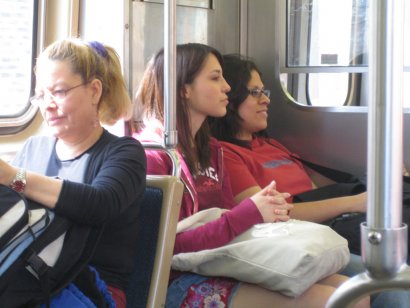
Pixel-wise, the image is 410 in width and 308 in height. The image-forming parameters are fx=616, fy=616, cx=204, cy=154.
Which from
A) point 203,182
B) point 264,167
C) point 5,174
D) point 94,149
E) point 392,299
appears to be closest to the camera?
point 5,174

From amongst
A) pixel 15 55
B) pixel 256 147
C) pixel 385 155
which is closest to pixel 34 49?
pixel 15 55

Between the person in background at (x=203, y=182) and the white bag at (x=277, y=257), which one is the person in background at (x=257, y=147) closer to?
the person in background at (x=203, y=182)

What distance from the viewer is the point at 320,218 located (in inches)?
99.6

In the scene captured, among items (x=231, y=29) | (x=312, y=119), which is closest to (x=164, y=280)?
(x=312, y=119)

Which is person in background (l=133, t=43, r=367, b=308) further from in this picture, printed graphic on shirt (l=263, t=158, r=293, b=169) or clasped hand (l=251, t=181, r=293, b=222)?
printed graphic on shirt (l=263, t=158, r=293, b=169)

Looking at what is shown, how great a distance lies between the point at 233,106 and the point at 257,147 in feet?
0.73

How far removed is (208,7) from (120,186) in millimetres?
1623

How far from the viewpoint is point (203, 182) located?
86.8 inches

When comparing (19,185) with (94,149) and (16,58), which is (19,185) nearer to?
(94,149)

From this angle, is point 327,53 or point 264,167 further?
point 327,53

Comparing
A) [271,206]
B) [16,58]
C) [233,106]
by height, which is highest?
[16,58]

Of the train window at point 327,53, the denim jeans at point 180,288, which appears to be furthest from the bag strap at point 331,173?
the denim jeans at point 180,288

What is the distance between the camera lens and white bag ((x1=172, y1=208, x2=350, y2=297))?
169 centimetres

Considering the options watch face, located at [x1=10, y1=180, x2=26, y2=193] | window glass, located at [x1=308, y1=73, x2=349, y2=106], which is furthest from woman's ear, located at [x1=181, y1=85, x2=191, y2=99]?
watch face, located at [x1=10, y1=180, x2=26, y2=193]
